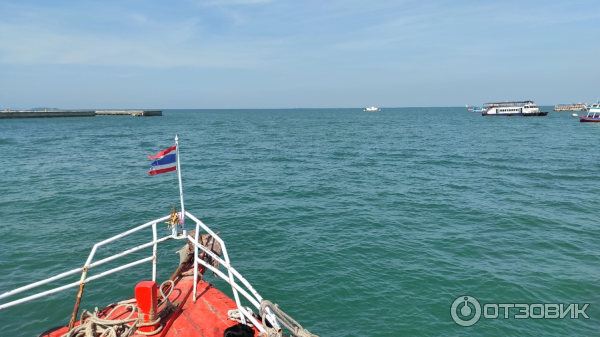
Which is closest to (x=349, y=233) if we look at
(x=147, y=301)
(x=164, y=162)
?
(x=164, y=162)

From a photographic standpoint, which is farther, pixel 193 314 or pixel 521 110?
pixel 521 110

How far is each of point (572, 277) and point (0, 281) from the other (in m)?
23.5

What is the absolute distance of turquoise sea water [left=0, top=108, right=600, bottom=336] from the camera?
12.2m

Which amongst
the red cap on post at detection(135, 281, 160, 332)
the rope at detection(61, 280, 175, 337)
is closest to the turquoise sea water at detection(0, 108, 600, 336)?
the rope at detection(61, 280, 175, 337)

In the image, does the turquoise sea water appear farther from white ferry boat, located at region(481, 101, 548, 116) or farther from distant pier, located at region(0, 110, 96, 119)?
white ferry boat, located at region(481, 101, 548, 116)

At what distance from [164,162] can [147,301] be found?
354 centimetres

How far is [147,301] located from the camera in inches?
279

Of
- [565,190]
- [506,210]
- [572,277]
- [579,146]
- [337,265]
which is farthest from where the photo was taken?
[579,146]

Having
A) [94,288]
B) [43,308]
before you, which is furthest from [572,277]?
[43,308]

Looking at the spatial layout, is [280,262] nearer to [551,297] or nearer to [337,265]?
[337,265]

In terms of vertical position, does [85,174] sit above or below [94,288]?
above

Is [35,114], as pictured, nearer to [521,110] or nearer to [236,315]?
[236,315]

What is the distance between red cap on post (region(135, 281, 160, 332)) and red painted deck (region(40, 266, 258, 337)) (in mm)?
363

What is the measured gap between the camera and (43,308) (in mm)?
11938
